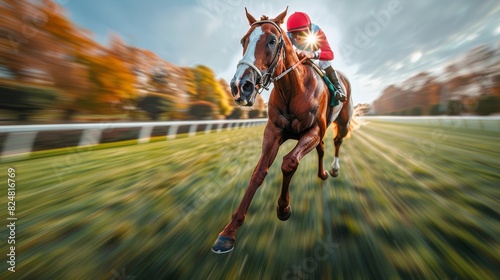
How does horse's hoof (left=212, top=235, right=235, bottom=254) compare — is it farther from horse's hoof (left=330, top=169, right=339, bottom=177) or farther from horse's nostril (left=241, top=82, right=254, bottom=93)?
horse's hoof (left=330, top=169, right=339, bottom=177)

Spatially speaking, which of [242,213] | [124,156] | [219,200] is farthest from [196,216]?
[124,156]

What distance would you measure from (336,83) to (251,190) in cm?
218

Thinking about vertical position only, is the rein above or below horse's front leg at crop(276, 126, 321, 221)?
above

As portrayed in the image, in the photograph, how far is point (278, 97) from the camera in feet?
7.70

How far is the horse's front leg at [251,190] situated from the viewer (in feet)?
5.98

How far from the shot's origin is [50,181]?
3662 mm

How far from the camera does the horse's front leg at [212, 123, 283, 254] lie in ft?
5.98

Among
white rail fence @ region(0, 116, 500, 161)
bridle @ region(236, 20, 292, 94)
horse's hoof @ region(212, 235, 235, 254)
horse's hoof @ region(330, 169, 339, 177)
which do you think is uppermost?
bridle @ region(236, 20, 292, 94)

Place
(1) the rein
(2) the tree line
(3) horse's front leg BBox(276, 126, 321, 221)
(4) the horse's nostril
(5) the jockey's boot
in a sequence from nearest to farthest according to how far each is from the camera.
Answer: (4) the horse's nostril → (1) the rein → (3) horse's front leg BBox(276, 126, 321, 221) → (5) the jockey's boot → (2) the tree line

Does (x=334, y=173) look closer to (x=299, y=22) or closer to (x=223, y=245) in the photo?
(x=299, y=22)

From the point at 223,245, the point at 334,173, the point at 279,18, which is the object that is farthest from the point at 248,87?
the point at 334,173

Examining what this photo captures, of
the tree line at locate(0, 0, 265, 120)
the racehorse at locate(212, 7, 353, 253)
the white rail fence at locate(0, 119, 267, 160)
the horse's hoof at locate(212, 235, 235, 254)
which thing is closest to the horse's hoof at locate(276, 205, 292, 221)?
the racehorse at locate(212, 7, 353, 253)

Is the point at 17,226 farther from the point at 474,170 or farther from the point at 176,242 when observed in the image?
the point at 474,170

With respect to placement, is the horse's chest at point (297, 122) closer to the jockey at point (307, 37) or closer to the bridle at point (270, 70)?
the bridle at point (270, 70)
